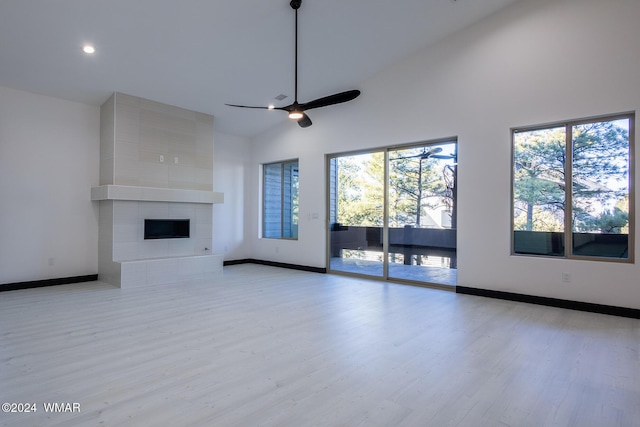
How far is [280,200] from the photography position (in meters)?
8.06

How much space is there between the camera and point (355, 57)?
567 centimetres

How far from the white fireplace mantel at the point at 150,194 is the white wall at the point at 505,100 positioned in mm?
3018

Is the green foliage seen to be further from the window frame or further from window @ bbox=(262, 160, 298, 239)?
window @ bbox=(262, 160, 298, 239)

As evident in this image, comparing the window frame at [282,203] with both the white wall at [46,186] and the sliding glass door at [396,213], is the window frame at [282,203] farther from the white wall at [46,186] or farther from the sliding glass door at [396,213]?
the white wall at [46,186]

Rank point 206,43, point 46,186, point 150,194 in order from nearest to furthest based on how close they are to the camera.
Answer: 1. point 206,43
2. point 46,186
3. point 150,194

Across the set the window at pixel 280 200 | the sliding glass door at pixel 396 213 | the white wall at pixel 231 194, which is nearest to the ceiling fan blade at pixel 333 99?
the sliding glass door at pixel 396 213

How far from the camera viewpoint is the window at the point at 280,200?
775 centimetres

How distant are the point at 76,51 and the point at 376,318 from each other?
5114 millimetres

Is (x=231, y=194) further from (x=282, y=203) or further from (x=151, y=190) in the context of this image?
(x=151, y=190)

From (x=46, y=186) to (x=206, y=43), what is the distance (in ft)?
11.7

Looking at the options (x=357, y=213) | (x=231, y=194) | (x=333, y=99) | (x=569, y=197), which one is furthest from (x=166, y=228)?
(x=569, y=197)

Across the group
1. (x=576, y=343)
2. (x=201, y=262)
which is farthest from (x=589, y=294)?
(x=201, y=262)

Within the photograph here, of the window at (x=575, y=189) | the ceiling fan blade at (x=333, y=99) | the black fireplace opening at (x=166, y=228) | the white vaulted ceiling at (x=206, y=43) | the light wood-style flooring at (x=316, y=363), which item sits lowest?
the light wood-style flooring at (x=316, y=363)

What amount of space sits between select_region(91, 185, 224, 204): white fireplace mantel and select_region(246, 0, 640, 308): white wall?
9.90 ft
